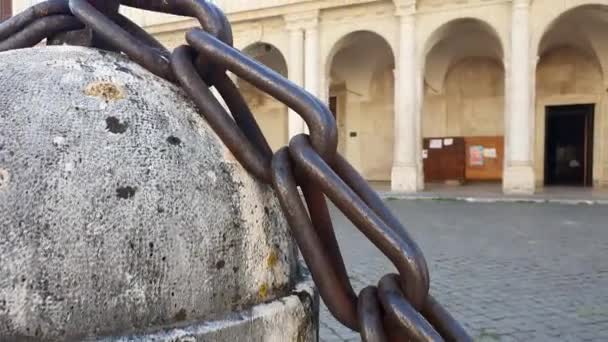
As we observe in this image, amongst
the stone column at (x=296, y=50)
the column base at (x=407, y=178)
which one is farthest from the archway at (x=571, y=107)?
the stone column at (x=296, y=50)

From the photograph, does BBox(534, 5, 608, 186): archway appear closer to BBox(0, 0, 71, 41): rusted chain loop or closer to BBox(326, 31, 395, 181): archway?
BBox(326, 31, 395, 181): archway

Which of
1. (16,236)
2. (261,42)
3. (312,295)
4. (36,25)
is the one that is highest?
(261,42)

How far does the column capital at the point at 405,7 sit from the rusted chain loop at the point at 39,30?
54.7 ft

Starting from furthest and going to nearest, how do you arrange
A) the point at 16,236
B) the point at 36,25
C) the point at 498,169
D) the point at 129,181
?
the point at 498,169, the point at 36,25, the point at 129,181, the point at 16,236

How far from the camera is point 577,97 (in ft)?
65.7

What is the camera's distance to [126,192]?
1.08 meters

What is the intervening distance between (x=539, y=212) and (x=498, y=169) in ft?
32.4

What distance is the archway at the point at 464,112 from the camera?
21.3m

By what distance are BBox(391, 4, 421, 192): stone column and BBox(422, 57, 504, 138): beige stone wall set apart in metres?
5.14

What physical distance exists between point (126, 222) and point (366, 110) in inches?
909

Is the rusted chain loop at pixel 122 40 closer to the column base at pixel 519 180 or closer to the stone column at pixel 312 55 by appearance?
the column base at pixel 519 180

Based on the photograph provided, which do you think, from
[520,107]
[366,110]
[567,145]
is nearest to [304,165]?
[520,107]

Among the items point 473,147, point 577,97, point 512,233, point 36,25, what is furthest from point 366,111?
point 36,25

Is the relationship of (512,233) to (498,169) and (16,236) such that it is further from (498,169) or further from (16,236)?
(498,169)
